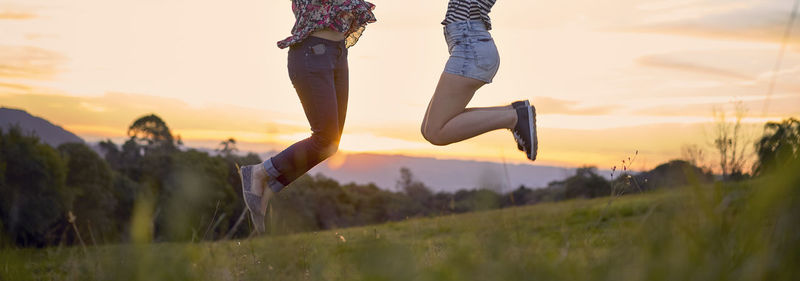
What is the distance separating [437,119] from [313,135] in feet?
2.81

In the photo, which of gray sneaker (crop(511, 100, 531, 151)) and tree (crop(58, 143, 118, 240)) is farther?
tree (crop(58, 143, 118, 240))

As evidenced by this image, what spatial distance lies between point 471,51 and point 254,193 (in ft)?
6.11

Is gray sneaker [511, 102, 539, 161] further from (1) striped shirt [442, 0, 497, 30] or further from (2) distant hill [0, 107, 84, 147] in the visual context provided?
(2) distant hill [0, 107, 84, 147]

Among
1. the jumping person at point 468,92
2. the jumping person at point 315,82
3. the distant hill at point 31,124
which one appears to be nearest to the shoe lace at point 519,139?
the jumping person at point 468,92

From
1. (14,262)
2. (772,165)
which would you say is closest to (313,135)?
(14,262)

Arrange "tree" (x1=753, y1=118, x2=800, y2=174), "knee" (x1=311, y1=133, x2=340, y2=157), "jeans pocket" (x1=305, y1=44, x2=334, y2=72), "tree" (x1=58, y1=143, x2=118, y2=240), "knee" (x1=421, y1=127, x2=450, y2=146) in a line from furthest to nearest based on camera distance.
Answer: "tree" (x1=58, y1=143, x2=118, y2=240) → "knee" (x1=311, y1=133, x2=340, y2=157) → "knee" (x1=421, y1=127, x2=450, y2=146) → "jeans pocket" (x1=305, y1=44, x2=334, y2=72) → "tree" (x1=753, y1=118, x2=800, y2=174)

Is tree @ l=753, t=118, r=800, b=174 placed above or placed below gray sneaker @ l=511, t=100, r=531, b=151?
below

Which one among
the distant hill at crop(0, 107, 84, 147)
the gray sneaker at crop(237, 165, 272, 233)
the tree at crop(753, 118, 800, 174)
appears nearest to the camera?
the tree at crop(753, 118, 800, 174)

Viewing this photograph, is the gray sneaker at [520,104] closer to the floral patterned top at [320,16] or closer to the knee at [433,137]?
the knee at [433,137]

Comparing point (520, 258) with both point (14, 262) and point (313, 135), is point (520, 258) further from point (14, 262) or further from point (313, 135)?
point (313, 135)

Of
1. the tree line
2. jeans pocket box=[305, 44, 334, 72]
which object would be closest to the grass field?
the tree line

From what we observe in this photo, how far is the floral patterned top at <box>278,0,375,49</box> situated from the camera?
4.19m

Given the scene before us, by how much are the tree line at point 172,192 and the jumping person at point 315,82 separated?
0.24m

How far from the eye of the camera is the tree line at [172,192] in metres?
2.17
